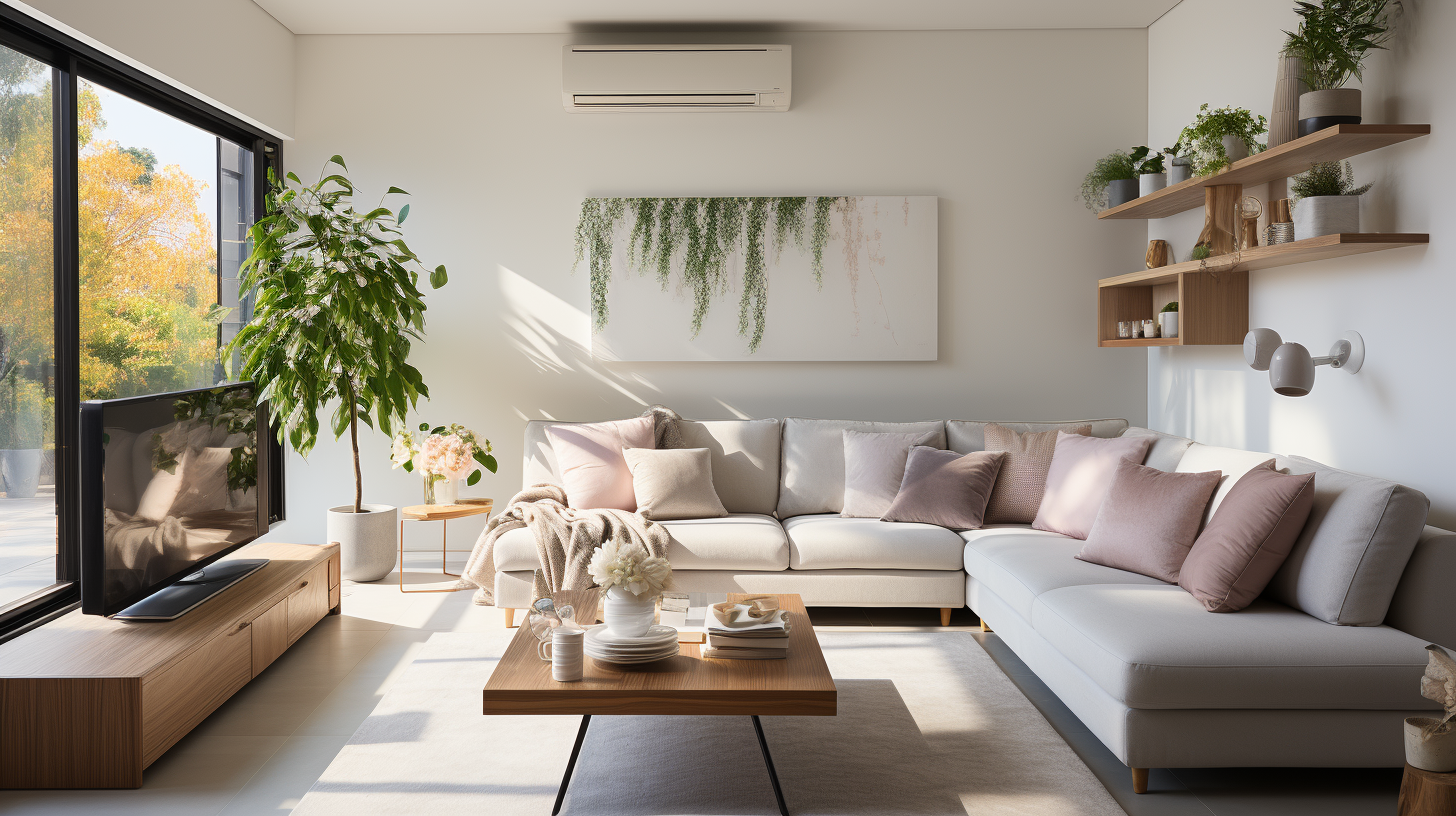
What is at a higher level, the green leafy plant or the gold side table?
the green leafy plant

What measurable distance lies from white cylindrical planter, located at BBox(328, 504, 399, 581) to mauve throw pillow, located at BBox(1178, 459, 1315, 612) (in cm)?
356

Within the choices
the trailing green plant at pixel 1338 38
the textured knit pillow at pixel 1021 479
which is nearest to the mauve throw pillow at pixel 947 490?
the textured knit pillow at pixel 1021 479

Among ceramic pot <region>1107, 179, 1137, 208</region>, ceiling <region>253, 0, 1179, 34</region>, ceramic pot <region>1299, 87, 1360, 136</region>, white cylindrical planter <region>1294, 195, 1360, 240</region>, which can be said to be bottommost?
white cylindrical planter <region>1294, 195, 1360, 240</region>

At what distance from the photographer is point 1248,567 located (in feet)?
8.80

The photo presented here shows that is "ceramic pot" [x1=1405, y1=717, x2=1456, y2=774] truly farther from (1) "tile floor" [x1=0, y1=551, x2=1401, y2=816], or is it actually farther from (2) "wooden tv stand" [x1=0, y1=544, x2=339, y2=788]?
(2) "wooden tv stand" [x1=0, y1=544, x2=339, y2=788]

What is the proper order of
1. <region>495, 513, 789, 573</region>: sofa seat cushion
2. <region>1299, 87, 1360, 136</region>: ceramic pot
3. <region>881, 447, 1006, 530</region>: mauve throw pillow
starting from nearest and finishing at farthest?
<region>1299, 87, 1360, 136</region>: ceramic pot < <region>495, 513, 789, 573</region>: sofa seat cushion < <region>881, 447, 1006, 530</region>: mauve throw pillow

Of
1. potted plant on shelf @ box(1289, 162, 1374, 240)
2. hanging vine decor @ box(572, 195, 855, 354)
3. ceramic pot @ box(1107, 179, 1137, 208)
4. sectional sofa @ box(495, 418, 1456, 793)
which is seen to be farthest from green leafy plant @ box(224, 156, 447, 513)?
potted plant on shelf @ box(1289, 162, 1374, 240)

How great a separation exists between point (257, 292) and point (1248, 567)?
4530mm

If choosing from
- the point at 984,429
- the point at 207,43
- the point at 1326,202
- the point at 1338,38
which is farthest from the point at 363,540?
the point at 1338,38

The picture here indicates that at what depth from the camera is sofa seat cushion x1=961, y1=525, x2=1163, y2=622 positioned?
3.08m

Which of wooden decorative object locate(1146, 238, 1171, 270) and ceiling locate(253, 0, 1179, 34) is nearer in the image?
wooden decorative object locate(1146, 238, 1171, 270)

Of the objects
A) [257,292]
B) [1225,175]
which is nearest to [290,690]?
[257,292]

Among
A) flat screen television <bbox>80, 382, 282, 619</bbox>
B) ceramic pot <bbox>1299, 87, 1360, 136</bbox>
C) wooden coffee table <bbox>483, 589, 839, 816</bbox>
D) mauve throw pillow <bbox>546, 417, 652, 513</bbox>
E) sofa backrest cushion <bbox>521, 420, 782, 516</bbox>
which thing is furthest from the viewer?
sofa backrest cushion <bbox>521, 420, 782, 516</bbox>

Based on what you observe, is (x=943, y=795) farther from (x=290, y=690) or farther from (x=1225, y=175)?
(x=1225, y=175)
